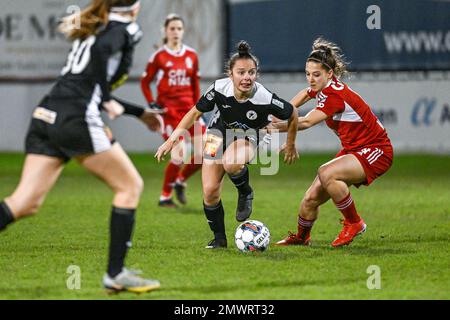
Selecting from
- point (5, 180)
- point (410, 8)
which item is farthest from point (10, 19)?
point (410, 8)

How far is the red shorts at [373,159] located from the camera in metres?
7.76

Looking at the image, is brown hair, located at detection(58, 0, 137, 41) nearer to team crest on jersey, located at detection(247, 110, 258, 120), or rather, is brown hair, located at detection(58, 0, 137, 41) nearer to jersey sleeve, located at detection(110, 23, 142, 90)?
jersey sleeve, located at detection(110, 23, 142, 90)

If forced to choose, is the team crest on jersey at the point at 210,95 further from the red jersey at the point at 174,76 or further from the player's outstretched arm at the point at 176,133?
the red jersey at the point at 174,76

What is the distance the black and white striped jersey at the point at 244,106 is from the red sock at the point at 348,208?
0.90 meters

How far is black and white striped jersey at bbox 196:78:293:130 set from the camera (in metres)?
7.35

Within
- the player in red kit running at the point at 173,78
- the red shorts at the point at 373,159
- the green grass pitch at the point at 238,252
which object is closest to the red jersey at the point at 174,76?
the player in red kit running at the point at 173,78

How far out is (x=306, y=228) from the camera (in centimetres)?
786

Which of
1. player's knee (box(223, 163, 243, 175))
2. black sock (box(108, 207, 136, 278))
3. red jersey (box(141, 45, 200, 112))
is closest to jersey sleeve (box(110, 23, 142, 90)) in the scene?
black sock (box(108, 207, 136, 278))

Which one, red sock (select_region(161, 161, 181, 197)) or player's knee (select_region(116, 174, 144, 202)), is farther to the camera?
red sock (select_region(161, 161, 181, 197))

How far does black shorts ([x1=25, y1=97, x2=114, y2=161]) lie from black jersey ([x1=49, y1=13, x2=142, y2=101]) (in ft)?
0.22

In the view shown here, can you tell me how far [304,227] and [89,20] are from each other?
9.95 feet

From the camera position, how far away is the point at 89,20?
18.4ft

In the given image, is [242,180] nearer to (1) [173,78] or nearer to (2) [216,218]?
(2) [216,218]

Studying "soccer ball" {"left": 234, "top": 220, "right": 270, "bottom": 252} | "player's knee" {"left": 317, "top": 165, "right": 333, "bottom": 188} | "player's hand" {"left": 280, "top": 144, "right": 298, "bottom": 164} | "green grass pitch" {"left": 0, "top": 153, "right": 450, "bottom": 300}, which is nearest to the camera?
"green grass pitch" {"left": 0, "top": 153, "right": 450, "bottom": 300}
